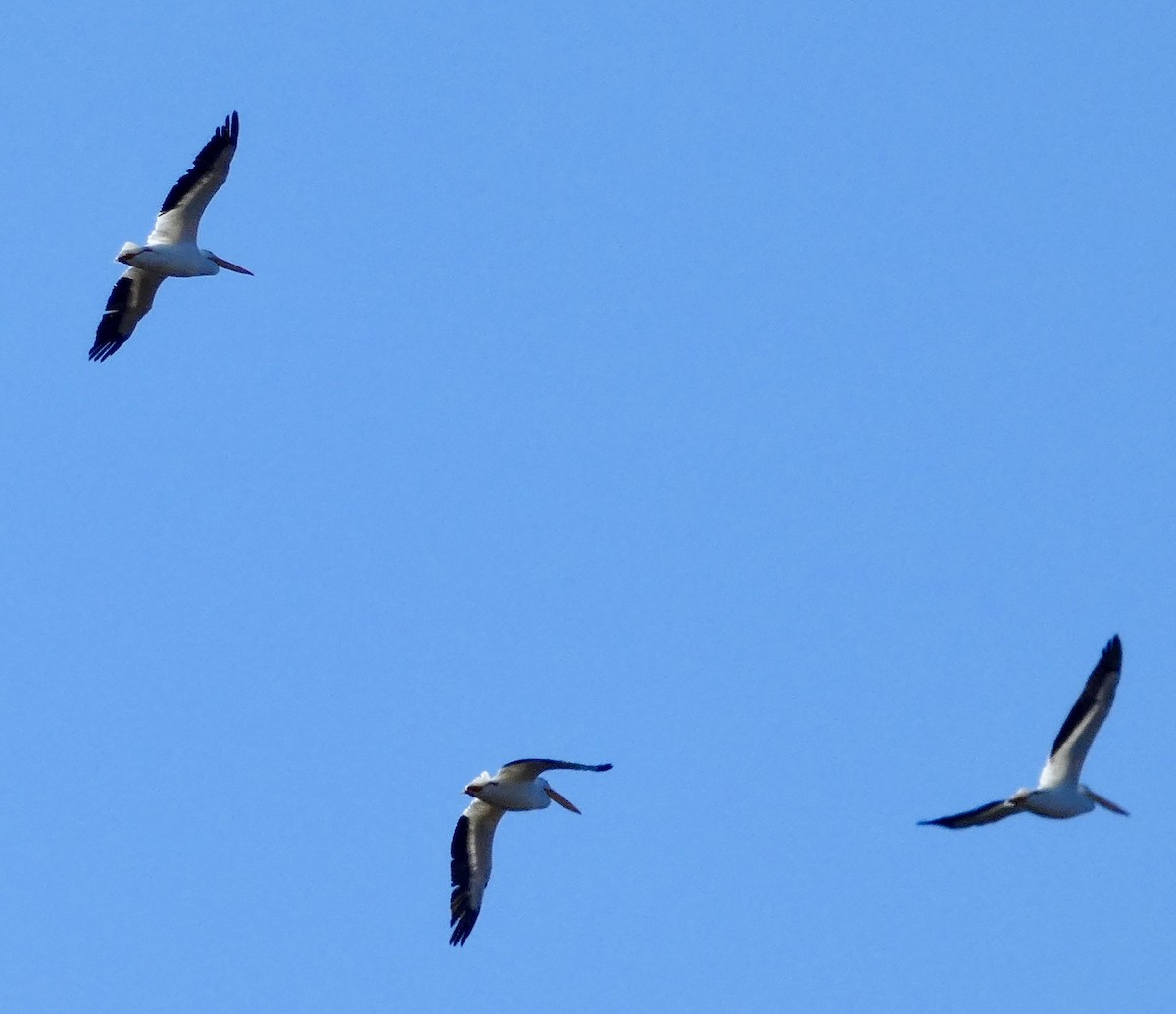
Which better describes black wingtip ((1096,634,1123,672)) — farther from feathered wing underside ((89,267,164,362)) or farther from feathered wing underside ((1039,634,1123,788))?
feathered wing underside ((89,267,164,362))

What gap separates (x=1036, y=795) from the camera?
19.4 m

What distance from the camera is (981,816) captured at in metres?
18.9

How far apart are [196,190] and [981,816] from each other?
9623mm

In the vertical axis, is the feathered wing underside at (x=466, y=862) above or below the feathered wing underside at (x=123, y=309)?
below

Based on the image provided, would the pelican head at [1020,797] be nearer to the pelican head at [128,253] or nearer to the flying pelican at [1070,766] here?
the flying pelican at [1070,766]

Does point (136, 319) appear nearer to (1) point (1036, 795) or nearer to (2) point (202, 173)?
(2) point (202, 173)

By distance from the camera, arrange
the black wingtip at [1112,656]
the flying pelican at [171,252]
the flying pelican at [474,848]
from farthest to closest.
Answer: the flying pelican at [171,252]
the flying pelican at [474,848]
the black wingtip at [1112,656]

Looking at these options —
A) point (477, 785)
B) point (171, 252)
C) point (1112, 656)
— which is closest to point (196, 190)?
point (171, 252)

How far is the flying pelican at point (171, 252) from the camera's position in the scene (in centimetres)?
2205

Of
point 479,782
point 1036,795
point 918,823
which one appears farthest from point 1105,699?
point 479,782

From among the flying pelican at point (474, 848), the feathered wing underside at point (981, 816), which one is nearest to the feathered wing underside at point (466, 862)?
the flying pelican at point (474, 848)

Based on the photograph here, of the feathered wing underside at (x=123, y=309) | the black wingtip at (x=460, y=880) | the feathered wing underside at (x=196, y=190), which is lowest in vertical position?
the black wingtip at (x=460, y=880)

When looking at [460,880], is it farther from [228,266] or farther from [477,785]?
[228,266]

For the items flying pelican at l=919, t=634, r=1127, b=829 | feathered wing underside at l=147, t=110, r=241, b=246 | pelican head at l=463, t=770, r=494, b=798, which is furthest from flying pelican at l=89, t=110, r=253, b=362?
flying pelican at l=919, t=634, r=1127, b=829
